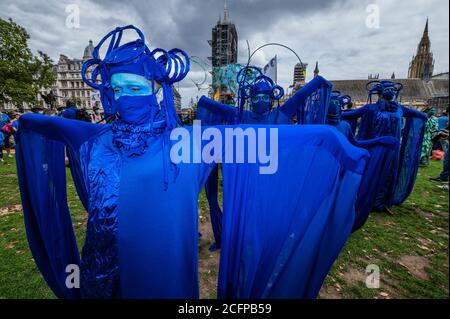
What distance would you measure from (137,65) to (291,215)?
140 cm

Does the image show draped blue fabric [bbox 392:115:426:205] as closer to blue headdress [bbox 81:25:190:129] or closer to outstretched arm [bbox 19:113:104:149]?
blue headdress [bbox 81:25:190:129]

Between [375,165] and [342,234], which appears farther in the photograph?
[375,165]

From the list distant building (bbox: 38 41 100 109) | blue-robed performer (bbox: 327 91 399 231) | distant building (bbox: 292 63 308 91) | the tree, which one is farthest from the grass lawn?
distant building (bbox: 38 41 100 109)

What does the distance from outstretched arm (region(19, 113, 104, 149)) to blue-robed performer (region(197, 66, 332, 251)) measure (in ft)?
5.26

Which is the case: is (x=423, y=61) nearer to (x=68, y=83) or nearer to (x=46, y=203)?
(x=46, y=203)

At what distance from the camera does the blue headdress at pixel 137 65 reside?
140 centimetres

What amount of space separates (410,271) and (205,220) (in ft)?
10.5

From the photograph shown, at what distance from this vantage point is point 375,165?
120 inches

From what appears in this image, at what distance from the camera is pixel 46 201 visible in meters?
1.86

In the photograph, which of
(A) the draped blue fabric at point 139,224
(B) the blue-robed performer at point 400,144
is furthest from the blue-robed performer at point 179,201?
(B) the blue-robed performer at point 400,144

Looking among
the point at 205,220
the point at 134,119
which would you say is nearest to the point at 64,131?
the point at 134,119

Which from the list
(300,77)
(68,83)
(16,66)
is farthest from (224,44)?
(68,83)
